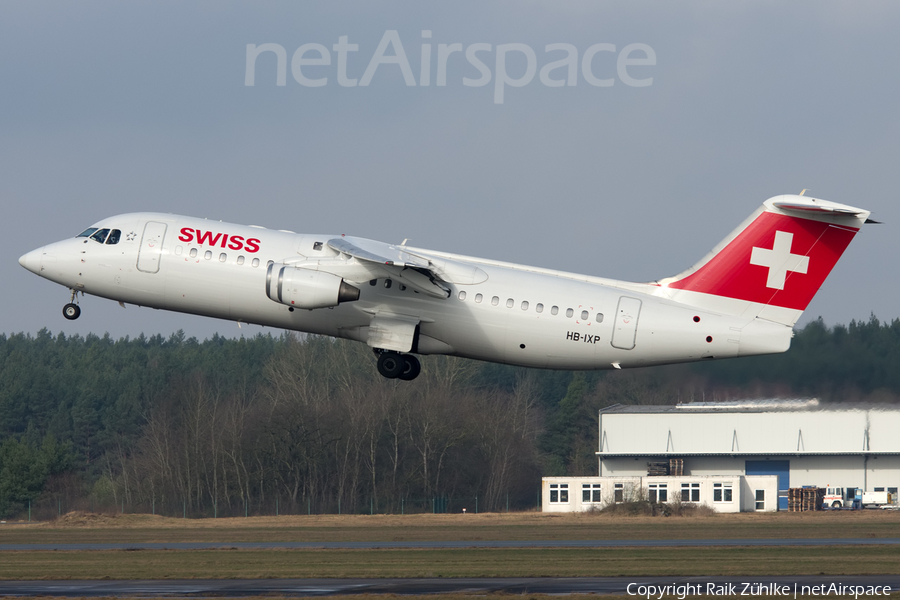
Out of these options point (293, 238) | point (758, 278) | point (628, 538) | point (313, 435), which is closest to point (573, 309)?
point (758, 278)

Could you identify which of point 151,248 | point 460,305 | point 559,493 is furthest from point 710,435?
point 151,248

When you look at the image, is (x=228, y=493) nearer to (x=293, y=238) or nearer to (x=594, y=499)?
(x=594, y=499)

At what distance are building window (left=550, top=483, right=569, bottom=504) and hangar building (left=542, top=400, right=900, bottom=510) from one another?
116mm

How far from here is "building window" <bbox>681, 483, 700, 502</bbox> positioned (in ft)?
182

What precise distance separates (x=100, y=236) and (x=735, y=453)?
3993cm

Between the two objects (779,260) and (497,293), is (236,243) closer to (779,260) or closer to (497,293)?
(497,293)

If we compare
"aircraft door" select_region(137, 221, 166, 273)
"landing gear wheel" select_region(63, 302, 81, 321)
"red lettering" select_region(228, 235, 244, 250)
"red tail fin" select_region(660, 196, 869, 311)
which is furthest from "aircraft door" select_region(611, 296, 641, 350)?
"landing gear wheel" select_region(63, 302, 81, 321)

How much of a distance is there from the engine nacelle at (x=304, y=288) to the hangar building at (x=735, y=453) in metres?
32.8

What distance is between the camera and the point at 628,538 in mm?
37625

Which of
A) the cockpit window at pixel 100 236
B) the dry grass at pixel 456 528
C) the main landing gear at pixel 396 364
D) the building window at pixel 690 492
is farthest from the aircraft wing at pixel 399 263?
the building window at pixel 690 492

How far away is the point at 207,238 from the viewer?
2848 centimetres

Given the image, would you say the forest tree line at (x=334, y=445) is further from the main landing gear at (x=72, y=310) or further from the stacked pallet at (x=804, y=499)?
the main landing gear at (x=72, y=310)

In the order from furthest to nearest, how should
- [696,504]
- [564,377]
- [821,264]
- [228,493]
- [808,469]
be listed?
[564,377], [228,493], [808,469], [696,504], [821,264]

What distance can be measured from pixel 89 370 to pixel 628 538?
91107 mm
